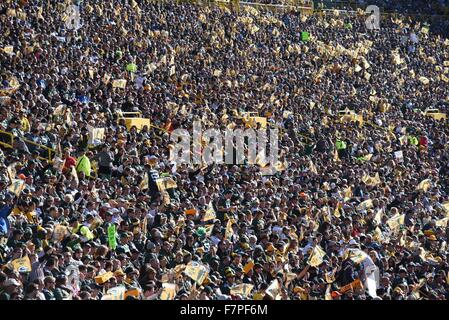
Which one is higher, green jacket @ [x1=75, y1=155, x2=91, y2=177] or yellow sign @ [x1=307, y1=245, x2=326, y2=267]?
green jacket @ [x1=75, y1=155, x2=91, y2=177]

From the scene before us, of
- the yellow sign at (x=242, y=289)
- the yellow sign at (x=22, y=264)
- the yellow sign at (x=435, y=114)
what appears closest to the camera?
the yellow sign at (x=22, y=264)

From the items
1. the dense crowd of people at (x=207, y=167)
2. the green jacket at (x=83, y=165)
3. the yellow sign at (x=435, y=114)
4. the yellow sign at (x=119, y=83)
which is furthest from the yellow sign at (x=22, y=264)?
the yellow sign at (x=435, y=114)

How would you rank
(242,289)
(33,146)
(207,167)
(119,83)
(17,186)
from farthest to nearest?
(119,83), (207,167), (33,146), (17,186), (242,289)

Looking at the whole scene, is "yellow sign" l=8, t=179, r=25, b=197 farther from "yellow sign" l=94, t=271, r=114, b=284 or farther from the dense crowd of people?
"yellow sign" l=94, t=271, r=114, b=284

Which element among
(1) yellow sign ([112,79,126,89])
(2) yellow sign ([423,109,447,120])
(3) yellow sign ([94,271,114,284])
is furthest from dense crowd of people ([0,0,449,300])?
(2) yellow sign ([423,109,447,120])

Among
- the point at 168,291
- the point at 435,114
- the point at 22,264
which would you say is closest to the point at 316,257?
the point at 168,291

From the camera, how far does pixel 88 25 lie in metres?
33.5

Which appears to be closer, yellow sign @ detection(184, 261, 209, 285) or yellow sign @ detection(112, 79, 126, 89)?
yellow sign @ detection(184, 261, 209, 285)

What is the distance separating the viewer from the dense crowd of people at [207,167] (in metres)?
Answer: 14.7

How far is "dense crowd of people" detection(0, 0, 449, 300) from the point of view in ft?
48.4

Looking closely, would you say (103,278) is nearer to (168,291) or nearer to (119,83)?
(168,291)

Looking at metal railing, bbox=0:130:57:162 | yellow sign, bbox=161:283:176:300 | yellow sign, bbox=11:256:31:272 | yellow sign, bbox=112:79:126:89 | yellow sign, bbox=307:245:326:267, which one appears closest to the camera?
yellow sign, bbox=11:256:31:272

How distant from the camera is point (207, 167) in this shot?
2291cm

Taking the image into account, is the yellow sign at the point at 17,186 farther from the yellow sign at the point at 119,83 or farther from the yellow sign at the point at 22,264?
the yellow sign at the point at 119,83
